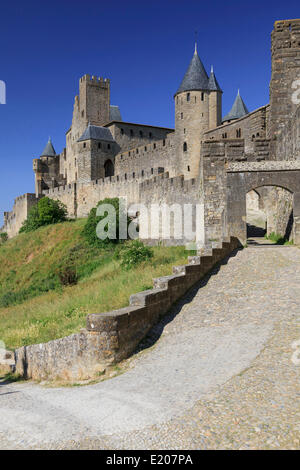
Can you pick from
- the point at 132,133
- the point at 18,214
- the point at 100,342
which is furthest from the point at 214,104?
the point at 100,342

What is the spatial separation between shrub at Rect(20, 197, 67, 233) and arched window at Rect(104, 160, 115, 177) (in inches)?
280

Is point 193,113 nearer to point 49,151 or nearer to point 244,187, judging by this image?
point 244,187

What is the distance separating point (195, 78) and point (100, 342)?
35.5m

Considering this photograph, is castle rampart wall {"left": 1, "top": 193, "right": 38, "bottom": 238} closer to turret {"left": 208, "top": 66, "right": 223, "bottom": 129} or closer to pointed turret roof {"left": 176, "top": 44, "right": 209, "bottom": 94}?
pointed turret roof {"left": 176, "top": 44, "right": 209, "bottom": 94}

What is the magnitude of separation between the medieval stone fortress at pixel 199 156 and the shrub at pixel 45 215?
2.32 meters

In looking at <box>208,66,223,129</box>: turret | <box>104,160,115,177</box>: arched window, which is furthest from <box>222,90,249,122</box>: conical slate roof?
<box>104,160,115,177</box>: arched window

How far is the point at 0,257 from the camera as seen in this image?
34844 millimetres

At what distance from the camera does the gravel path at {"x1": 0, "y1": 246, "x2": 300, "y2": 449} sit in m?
4.16

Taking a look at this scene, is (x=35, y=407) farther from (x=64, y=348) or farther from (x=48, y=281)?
(x=48, y=281)

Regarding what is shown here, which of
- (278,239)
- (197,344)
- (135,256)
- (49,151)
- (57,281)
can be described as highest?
(49,151)

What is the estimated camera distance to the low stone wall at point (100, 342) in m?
6.63

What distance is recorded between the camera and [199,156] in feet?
119
